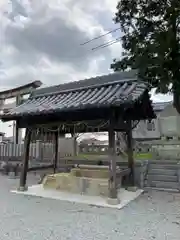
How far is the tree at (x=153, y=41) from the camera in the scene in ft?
35.4

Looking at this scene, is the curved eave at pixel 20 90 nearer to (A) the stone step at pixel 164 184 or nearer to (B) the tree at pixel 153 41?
(B) the tree at pixel 153 41

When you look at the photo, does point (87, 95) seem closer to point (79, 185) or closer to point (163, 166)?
point (79, 185)

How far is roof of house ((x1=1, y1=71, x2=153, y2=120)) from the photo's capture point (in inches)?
226

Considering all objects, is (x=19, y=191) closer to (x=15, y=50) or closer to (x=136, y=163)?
(x=136, y=163)

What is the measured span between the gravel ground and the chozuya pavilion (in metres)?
0.86

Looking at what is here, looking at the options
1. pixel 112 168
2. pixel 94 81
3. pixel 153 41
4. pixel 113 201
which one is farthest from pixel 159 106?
pixel 113 201

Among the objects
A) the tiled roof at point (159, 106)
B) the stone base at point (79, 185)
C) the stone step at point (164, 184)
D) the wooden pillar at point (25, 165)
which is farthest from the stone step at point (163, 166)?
the tiled roof at point (159, 106)

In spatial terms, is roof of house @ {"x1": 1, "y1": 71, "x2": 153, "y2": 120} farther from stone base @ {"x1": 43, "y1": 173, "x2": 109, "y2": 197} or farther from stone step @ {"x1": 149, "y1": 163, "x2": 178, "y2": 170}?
stone step @ {"x1": 149, "y1": 163, "x2": 178, "y2": 170}

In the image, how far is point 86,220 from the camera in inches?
187

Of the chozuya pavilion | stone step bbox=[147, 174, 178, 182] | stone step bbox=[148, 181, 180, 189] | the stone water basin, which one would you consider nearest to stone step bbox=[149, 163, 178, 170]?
stone step bbox=[147, 174, 178, 182]

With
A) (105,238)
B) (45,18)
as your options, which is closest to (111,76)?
(105,238)

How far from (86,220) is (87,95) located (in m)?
3.26

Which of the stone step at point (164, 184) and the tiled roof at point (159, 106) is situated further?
the tiled roof at point (159, 106)

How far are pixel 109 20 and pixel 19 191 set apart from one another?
1002 centimetres
